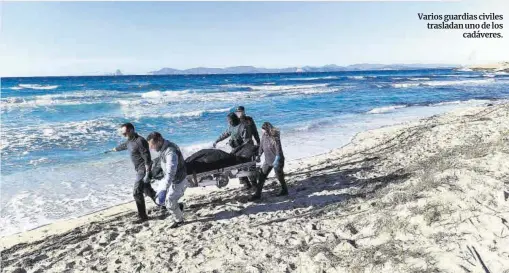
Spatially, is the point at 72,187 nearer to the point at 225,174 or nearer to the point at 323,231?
the point at 225,174

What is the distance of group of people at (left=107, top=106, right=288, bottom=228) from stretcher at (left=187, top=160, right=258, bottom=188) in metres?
0.27

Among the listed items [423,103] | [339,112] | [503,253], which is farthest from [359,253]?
[423,103]

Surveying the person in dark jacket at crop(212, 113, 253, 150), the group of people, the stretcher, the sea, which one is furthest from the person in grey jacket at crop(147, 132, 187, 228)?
the sea

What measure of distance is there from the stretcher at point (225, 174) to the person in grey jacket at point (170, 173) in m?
0.75

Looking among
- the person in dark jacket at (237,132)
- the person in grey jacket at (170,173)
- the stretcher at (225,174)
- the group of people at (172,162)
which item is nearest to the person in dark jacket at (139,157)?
the group of people at (172,162)

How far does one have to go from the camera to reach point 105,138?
1734cm

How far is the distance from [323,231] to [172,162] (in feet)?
8.11

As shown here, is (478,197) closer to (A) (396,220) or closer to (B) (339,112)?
(A) (396,220)

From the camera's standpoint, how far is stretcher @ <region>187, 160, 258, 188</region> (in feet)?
23.7

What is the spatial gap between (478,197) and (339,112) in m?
20.7

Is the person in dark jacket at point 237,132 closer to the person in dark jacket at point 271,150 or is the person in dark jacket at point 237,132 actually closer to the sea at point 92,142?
the person in dark jacket at point 271,150

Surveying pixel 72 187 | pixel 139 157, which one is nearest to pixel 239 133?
pixel 139 157

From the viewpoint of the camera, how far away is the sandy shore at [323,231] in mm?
4527

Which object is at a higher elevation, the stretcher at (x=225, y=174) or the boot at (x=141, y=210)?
the stretcher at (x=225, y=174)
